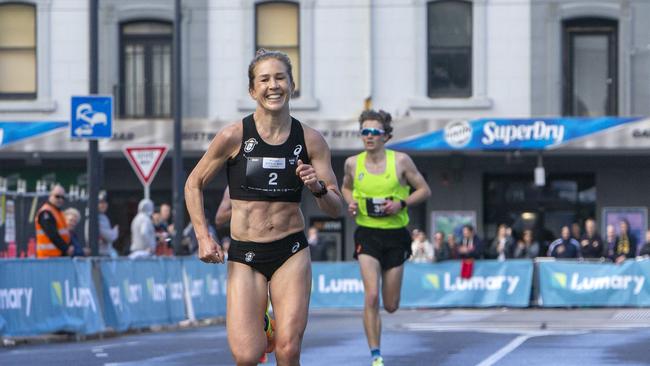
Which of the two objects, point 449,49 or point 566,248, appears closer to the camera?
point 566,248

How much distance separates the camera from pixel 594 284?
27250mm

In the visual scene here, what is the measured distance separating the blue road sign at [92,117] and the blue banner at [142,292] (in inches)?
74.6

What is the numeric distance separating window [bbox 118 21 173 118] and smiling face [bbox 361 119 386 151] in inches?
828

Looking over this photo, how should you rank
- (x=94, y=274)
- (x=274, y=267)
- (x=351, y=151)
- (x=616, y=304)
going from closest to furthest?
(x=274, y=267), (x=94, y=274), (x=616, y=304), (x=351, y=151)

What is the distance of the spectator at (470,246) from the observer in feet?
96.3

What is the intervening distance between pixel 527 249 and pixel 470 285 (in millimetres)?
2843

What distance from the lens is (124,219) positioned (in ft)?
112

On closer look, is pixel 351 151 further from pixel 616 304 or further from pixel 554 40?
pixel 616 304

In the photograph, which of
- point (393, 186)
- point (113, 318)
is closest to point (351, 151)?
point (113, 318)

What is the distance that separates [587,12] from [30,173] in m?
12.3

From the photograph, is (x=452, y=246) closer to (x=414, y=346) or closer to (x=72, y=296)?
(x=72, y=296)

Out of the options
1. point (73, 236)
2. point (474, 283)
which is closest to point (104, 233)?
point (73, 236)

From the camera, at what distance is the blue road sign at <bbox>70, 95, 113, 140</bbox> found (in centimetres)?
2084

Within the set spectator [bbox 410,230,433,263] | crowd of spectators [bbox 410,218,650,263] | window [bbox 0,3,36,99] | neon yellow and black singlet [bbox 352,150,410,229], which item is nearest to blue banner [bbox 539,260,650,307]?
crowd of spectators [bbox 410,218,650,263]
